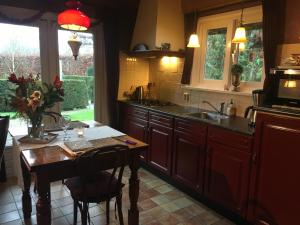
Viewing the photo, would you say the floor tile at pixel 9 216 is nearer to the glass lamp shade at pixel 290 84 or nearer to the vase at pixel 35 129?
the vase at pixel 35 129

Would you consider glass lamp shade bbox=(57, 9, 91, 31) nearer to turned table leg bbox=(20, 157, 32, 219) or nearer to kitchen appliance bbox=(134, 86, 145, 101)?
turned table leg bbox=(20, 157, 32, 219)

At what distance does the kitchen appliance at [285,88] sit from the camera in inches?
80.9

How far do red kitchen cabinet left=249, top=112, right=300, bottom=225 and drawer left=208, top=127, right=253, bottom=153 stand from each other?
0.09 metres

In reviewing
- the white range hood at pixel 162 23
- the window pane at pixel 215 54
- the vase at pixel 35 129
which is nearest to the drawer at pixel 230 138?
the window pane at pixel 215 54

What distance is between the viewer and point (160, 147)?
3.23m

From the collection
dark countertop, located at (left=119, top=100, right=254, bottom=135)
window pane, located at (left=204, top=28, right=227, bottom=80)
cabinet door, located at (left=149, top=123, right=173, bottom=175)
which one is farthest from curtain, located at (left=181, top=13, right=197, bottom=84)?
cabinet door, located at (left=149, top=123, right=173, bottom=175)

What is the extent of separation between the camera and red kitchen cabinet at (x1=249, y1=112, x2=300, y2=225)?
1892mm

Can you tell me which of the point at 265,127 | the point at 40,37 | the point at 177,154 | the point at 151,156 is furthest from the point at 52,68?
the point at 265,127

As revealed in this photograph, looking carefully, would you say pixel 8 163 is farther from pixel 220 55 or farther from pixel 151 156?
pixel 220 55

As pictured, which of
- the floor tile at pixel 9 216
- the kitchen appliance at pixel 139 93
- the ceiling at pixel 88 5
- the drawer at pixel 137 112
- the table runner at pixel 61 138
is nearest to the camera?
the table runner at pixel 61 138

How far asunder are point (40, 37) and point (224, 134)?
104 inches

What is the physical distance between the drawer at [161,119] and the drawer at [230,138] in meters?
0.62

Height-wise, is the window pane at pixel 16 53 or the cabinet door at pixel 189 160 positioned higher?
the window pane at pixel 16 53

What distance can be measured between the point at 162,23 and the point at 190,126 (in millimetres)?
1554
